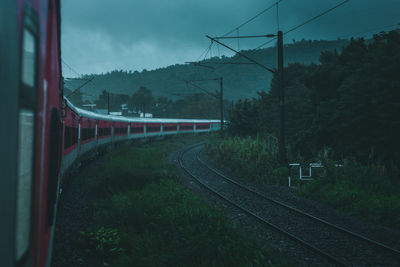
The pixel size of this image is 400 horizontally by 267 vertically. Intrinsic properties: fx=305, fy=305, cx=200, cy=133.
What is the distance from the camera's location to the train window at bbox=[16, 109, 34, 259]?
5.49 feet

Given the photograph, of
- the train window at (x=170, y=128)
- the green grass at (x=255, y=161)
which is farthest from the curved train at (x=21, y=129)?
the train window at (x=170, y=128)

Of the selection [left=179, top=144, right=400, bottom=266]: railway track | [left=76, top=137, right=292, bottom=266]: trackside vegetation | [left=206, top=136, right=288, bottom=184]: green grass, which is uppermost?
[left=206, top=136, right=288, bottom=184]: green grass

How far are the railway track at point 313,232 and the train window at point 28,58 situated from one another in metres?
5.90

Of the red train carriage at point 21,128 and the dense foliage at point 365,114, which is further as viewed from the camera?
the dense foliage at point 365,114

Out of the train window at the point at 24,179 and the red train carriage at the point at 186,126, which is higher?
the red train carriage at the point at 186,126

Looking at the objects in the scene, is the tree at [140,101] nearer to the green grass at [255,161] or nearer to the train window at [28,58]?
the green grass at [255,161]

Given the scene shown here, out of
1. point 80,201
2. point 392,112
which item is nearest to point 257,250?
point 80,201

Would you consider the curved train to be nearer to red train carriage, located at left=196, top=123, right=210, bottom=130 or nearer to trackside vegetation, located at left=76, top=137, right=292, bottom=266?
trackside vegetation, located at left=76, top=137, right=292, bottom=266

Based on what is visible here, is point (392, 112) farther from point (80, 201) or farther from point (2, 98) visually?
point (2, 98)

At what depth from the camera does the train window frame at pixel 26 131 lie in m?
1.65

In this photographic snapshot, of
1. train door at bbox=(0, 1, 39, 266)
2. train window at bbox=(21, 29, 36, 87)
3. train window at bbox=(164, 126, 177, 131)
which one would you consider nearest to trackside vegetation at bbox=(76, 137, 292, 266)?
train door at bbox=(0, 1, 39, 266)

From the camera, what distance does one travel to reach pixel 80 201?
32.8 feet

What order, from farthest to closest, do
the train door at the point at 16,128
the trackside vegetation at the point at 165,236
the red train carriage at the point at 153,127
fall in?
1. the red train carriage at the point at 153,127
2. the trackside vegetation at the point at 165,236
3. the train door at the point at 16,128

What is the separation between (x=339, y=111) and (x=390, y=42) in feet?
10.2
